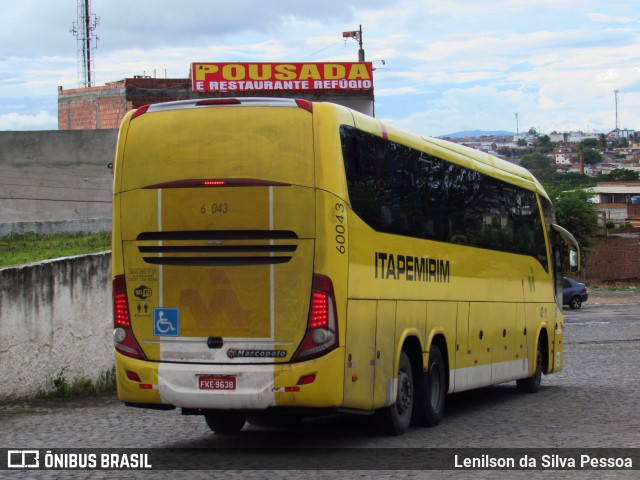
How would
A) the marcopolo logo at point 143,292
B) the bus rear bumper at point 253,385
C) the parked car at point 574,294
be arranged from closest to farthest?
the bus rear bumper at point 253,385 → the marcopolo logo at point 143,292 → the parked car at point 574,294

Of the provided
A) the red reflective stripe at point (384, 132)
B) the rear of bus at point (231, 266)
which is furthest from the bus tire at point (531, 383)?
the rear of bus at point (231, 266)

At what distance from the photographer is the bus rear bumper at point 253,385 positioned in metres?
10.1

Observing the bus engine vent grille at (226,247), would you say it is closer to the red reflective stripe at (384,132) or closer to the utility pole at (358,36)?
the red reflective stripe at (384,132)

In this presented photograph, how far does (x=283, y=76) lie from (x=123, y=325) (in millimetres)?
49939

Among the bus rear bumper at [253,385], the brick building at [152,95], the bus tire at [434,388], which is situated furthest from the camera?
the brick building at [152,95]

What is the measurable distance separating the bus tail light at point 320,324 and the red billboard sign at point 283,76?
4911 centimetres

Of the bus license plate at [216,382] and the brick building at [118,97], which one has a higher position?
the brick building at [118,97]

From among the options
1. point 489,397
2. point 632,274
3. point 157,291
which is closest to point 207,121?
point 157,291

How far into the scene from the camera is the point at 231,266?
33.9 ft

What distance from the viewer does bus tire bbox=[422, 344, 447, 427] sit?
12844mm

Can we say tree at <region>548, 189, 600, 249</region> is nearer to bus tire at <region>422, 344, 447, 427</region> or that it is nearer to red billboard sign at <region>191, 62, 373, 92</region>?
red billboard sign at <region>191, 62, 373, 92</region>

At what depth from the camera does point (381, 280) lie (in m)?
11.4

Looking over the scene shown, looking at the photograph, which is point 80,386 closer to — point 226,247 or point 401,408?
point 401,408

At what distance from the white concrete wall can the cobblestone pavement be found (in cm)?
45
